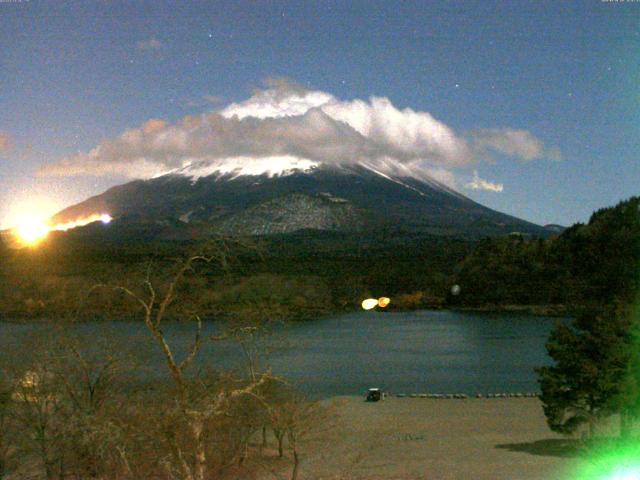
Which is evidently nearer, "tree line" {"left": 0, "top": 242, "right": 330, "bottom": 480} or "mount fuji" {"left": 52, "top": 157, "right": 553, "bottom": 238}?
"tree line" {"left": 0, "top": 242, "right": 330, "bottom": 480}

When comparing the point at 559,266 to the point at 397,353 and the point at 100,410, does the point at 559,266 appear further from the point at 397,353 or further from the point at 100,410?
the point at 100,410

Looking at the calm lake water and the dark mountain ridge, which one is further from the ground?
the dark mountain ridge

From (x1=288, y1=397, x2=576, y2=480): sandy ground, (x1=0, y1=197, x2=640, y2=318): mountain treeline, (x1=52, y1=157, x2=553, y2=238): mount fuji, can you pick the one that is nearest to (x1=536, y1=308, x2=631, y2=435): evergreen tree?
(x1=288, y1=397, x2=576, y2=480): sandy ground

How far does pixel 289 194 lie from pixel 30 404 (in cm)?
14573

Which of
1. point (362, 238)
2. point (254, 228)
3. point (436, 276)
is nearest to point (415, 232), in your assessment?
point (362, 238)

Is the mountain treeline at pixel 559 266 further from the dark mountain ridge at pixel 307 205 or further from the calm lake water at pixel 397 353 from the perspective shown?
the dark mountain ridge at pixel 307 205

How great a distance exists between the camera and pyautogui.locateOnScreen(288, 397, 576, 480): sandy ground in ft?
47.4

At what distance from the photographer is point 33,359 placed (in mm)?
12219

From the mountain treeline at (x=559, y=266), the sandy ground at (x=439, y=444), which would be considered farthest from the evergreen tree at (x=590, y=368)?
the mountain treeline at (x=559, y=266)

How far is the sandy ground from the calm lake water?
294 cm

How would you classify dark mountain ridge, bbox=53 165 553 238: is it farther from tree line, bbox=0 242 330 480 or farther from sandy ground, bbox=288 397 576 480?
tree line, bbox=0 242 330 480

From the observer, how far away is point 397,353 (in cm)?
4188

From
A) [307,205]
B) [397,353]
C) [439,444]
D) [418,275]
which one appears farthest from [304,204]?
[439,444]

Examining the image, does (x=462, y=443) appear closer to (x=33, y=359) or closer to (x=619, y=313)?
(x=619, y=313)
